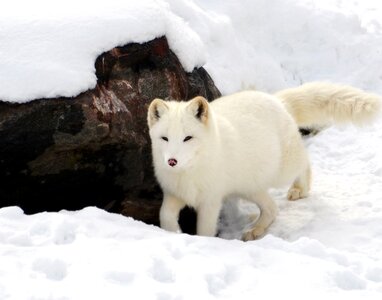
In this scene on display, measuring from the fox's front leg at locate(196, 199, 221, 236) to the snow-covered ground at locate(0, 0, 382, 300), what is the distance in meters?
0.65

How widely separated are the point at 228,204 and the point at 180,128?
5.62 ft

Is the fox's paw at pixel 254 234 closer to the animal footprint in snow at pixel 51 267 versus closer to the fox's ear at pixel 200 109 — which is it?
A: the fox's ear at pixel 200 109

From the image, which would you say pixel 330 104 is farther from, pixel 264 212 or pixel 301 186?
pixel 264 212

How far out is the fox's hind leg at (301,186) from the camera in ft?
19.1

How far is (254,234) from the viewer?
5.25 meters

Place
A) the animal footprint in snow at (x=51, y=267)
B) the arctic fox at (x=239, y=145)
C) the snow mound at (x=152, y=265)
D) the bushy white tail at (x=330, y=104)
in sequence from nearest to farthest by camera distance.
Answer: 1. the snow mound at (x=152, y=265)
2. the animal footprint in snow at (x=51, y=267)
3. the arctic fox at (x=239, y=145)
4. the bushy white tail at (x=330, y=104)

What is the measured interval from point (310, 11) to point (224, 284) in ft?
20.7

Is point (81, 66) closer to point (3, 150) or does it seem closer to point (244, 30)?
point (3, 150)

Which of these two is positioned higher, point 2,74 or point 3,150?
point 2,74

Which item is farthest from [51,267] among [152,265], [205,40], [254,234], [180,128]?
[205,40]

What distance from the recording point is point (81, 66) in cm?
475

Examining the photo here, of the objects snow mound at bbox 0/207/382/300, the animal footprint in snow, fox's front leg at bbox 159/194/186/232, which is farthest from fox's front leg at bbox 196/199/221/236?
the animal footprint in snow

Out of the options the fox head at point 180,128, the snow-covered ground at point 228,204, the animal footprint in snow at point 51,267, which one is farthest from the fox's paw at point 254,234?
the animal footprint in snow at point 51,267

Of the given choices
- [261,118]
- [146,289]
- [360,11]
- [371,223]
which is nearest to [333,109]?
[261,118]
